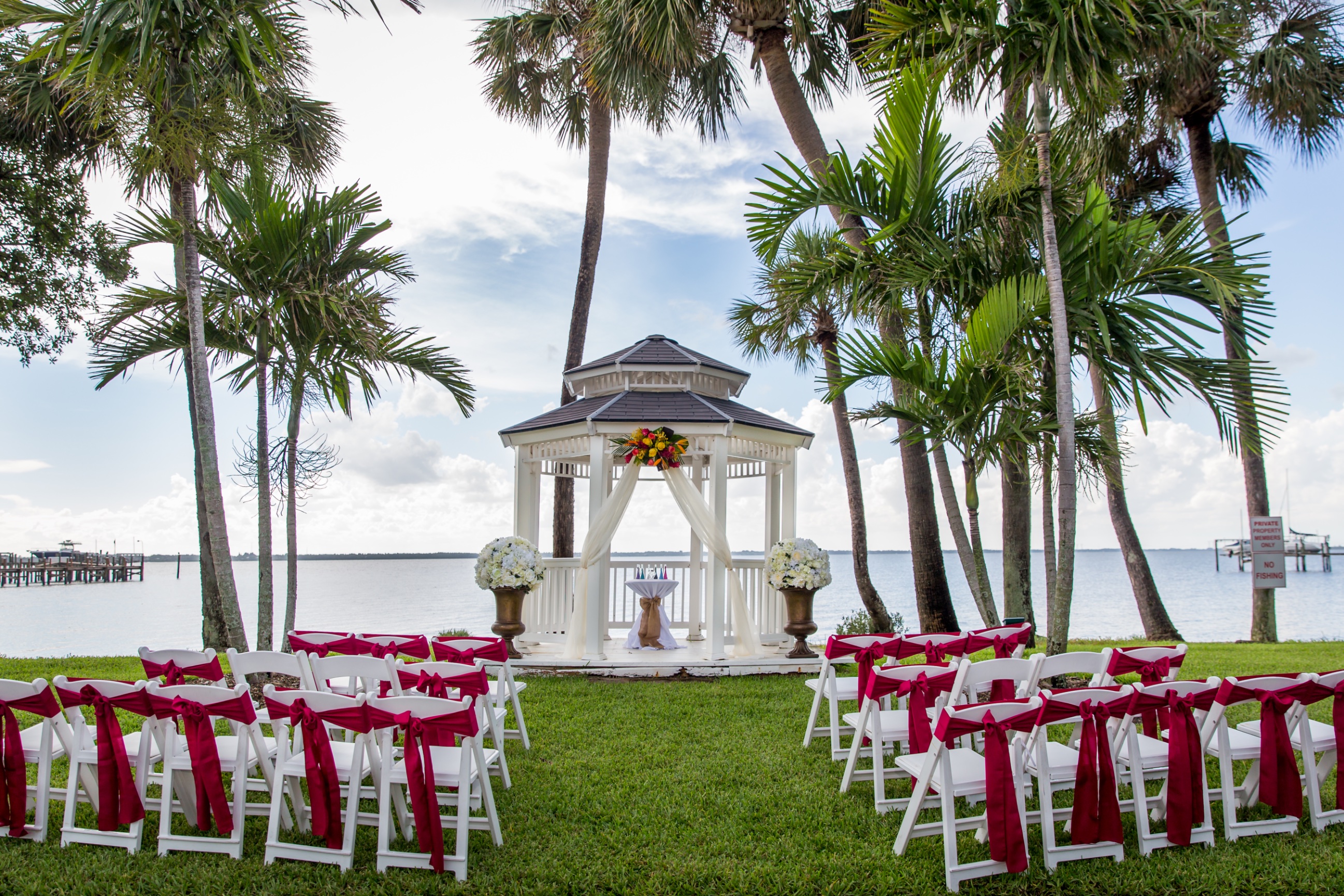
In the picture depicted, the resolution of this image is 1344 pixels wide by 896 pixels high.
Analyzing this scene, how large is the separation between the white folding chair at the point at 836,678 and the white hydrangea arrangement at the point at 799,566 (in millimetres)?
2881

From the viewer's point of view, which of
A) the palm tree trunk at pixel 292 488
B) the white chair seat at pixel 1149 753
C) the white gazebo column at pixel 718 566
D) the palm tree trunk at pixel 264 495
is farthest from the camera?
the white gazebo column at pixel 718 566

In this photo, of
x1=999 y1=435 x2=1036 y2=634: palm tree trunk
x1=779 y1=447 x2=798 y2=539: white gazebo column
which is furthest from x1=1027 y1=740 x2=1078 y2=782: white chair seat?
x1=779 y1=447 x2=798 y2=539: white gazebo column

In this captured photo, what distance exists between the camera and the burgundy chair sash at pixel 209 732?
11.1ft

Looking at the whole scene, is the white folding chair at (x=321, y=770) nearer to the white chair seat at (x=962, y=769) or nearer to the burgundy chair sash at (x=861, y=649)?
the white chair seat at (x=962, y=769)

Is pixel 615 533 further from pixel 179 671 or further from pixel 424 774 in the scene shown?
pixel 424 774

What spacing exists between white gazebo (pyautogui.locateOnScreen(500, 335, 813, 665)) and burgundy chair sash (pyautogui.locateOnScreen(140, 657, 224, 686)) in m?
4.67

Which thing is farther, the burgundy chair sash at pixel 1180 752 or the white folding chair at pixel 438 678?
the white folding chair at pixel 438 678

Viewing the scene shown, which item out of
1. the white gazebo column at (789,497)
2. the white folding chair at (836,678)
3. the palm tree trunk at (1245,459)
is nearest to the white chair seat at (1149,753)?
the white folding chair at (836,678)

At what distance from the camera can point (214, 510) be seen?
671 cm

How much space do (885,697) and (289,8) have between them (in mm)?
6376

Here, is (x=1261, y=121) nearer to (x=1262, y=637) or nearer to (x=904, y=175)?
(x=1262, y=637)

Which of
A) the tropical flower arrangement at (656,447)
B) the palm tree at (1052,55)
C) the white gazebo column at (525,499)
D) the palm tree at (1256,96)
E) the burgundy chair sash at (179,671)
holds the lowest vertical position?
the burgundy chair sash at (179,671)

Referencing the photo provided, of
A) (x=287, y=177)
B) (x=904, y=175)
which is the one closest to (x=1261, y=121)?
(x=904, y=175)

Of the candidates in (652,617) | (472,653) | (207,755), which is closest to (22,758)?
(207,755)
